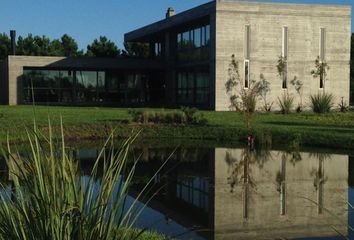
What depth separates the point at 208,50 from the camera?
37125 millimetres

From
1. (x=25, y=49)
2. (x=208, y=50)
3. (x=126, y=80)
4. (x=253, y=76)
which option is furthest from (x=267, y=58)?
(x=25, y=49)

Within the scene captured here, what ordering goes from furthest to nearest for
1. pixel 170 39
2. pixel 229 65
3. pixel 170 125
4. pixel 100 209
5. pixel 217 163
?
pixel 170 39
pixel 229 65
pixel 170 125
pixel 217 163
pixel 100 209

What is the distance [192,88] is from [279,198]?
1195 inches

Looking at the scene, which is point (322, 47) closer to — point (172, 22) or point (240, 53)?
point (240, 53)

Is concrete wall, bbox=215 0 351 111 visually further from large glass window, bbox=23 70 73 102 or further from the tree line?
the tree line

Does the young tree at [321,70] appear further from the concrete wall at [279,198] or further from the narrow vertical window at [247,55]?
the concrete wall at [279,198]

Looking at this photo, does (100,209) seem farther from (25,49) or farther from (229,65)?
(25,49)

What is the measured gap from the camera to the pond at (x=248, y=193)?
819 cm

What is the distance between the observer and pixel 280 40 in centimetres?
3681

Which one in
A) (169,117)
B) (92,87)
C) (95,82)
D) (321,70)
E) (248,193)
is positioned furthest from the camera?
(95,82)

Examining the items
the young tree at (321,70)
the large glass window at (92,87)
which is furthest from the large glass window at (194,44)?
the young tree at (321,70)

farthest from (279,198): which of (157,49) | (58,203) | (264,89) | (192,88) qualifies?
(157,49)

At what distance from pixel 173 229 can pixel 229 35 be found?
94.5 feet

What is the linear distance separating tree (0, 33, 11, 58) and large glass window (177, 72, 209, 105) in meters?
41.3
